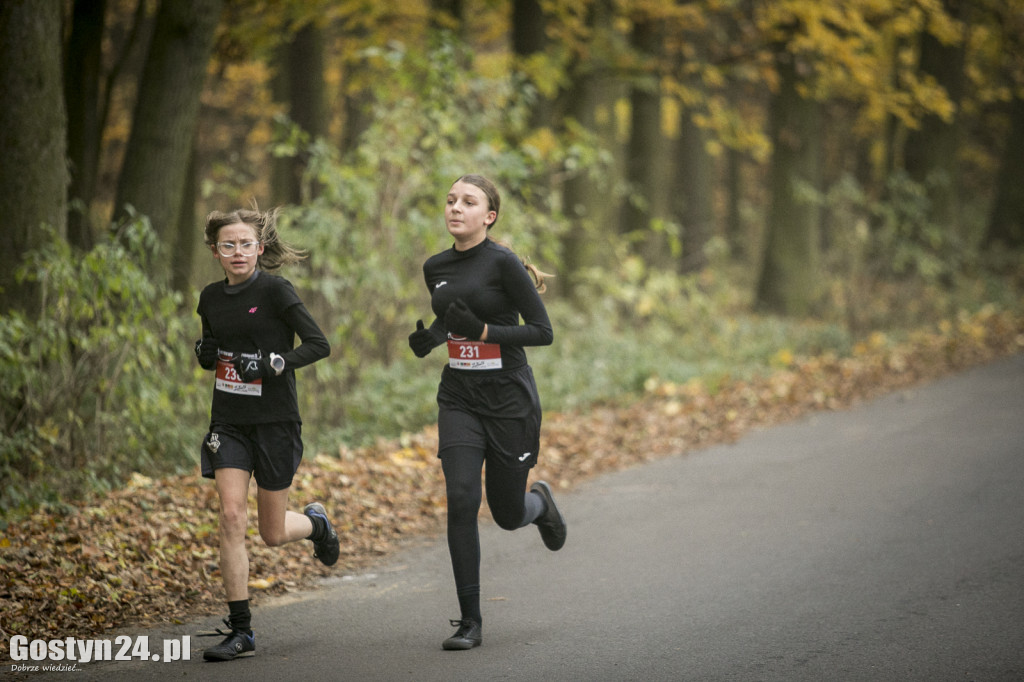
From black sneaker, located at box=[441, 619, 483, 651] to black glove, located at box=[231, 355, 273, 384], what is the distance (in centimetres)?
151

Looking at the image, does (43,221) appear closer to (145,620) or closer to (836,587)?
(145,620)

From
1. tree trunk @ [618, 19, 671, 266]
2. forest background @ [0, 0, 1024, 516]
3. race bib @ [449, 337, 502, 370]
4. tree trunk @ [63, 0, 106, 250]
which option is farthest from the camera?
tree trunk @ [618, 19, 671, 266]

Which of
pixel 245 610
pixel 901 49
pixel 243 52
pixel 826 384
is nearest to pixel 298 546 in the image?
pixel 245 610

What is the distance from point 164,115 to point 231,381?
188 inches

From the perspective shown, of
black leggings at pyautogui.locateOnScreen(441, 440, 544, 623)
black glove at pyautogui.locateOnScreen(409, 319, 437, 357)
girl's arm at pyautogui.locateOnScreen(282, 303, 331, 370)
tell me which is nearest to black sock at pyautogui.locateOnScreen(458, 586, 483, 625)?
black leggings at pyautogui.locateOnScreen(441, 440, 544, 623)

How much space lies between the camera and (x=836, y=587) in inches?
234

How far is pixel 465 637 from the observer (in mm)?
Answer: 5055

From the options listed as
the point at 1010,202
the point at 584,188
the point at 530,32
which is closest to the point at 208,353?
the point at 530,32

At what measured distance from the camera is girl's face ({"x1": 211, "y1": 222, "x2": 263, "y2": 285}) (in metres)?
5.08

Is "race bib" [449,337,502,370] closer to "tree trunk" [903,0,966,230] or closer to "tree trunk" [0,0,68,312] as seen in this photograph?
"tree trunk" [0,0,68,312]

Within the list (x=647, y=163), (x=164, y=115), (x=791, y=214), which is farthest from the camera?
(x=791, y=214)

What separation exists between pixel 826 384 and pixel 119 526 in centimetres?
879

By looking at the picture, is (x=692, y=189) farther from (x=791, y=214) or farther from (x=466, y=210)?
(x=466, y=210)

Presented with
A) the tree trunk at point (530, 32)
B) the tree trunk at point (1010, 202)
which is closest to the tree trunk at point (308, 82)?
the tree trunk at point (530, 32)
